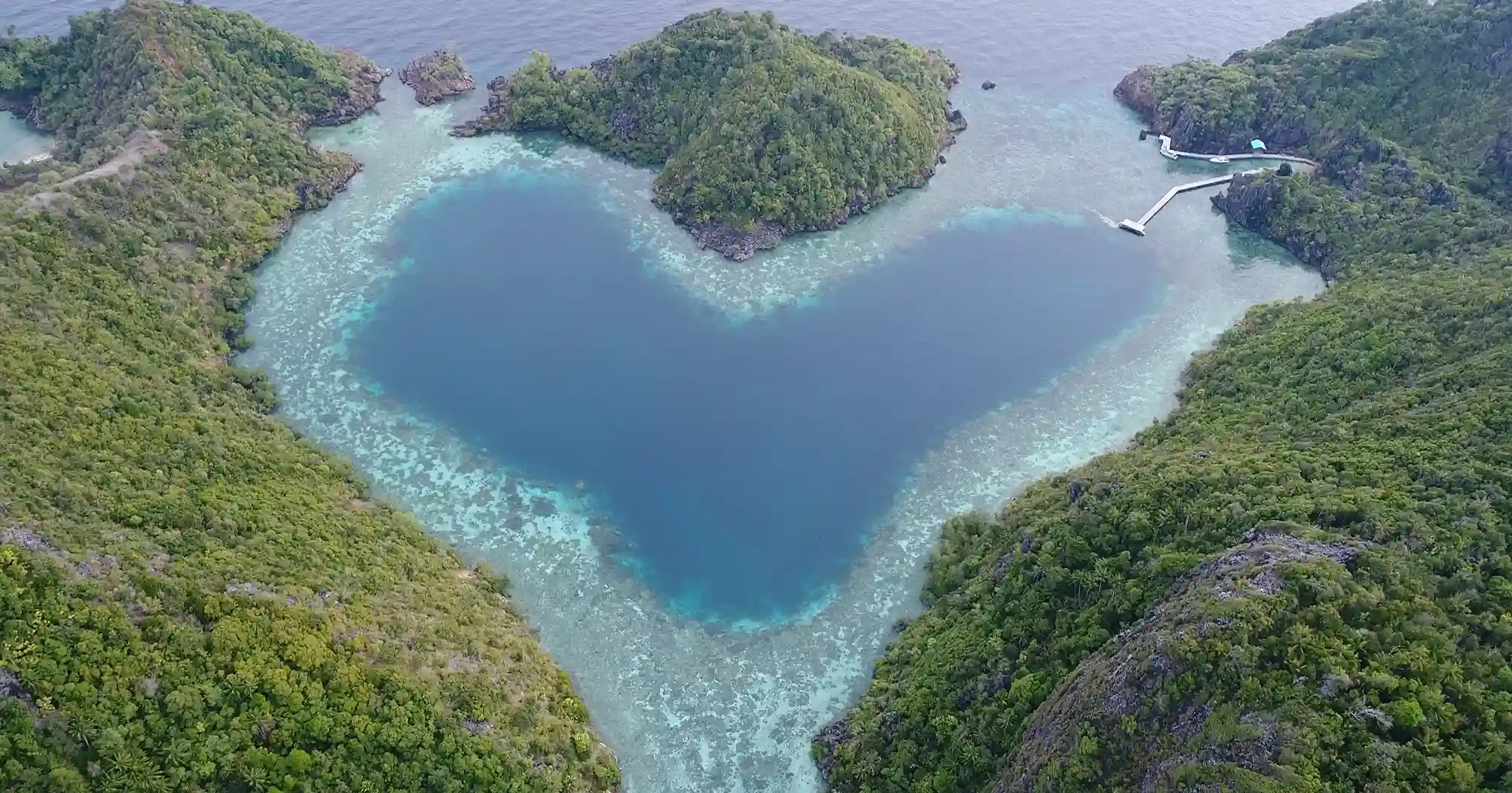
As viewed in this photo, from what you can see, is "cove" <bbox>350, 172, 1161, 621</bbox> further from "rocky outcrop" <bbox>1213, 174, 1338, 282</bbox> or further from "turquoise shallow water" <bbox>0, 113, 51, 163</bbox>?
"turquoise shallow water" <bbox>0, 113, 51, 163</bbox>

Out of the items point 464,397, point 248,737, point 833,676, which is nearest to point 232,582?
point 248,737

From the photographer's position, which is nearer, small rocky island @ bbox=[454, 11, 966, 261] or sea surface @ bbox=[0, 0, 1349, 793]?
sea surface @ bbox=[0, 0, 1349, 793]

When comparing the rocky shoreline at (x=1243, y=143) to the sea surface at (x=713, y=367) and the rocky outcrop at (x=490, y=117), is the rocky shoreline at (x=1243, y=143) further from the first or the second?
the rocky outcrop at (x=490, y=117)

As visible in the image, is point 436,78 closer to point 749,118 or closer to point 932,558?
point 749,118

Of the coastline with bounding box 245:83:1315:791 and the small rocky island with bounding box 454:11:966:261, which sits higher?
the small rocky island with bounding box 454:11:966:261

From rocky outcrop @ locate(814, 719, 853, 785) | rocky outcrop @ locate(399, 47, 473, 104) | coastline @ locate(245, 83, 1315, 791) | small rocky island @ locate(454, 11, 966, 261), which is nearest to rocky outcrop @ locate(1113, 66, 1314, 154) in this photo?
coastline @ locate(245, 83, 1315, 791)

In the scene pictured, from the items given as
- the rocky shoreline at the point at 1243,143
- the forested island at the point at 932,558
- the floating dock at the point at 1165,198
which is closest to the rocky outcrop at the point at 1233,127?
the rocky shoreline at the point at 1243,143
